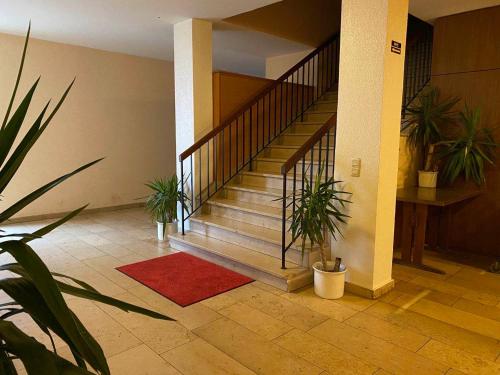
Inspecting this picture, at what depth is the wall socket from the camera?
121 inches

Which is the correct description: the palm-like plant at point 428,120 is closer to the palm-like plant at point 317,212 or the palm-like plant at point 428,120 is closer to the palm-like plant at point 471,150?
the palm-like plant at point 471,150

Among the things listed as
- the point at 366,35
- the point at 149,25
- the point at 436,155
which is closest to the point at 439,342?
the point at 366,35

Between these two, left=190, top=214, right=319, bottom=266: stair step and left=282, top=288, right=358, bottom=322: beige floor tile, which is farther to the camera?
left=190, top=214, right=319, bottom=266: stair step

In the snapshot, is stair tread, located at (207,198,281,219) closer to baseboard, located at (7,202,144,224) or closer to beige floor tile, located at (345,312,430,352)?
beige floor tile, located at (345,312,430,352)

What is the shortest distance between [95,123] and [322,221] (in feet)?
15.7

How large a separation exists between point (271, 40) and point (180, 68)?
5.86ft

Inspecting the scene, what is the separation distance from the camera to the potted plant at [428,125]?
4.27 meters

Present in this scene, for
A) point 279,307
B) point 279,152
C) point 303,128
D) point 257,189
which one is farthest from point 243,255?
point 303,128

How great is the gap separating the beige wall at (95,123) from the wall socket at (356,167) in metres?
4.73

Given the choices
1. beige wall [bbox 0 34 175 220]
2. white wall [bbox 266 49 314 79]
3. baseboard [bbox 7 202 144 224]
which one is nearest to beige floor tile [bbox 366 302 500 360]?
baseboard [bbox 7 202 144 224]

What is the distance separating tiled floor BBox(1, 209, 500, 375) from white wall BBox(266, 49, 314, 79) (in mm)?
4450

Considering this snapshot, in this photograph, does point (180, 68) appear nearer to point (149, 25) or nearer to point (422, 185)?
point (149, 25)

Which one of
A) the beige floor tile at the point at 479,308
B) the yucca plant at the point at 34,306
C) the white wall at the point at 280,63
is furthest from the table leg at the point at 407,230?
the white wall at the point at 280,63

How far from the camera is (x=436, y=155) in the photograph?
4.44 m
